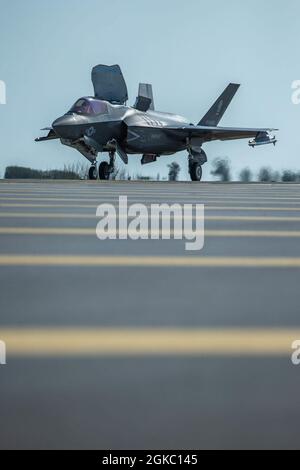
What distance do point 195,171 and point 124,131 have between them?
1.65 metres

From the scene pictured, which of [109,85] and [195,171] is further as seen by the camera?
[109,85]

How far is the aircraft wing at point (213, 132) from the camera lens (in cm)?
1358

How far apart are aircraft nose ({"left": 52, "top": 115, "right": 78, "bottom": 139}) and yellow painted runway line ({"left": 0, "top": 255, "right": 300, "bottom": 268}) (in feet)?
32.1

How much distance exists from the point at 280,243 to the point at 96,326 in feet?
2.60

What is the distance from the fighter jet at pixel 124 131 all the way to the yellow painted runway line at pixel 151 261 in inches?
385

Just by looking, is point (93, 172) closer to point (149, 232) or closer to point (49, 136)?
point (49, 136)

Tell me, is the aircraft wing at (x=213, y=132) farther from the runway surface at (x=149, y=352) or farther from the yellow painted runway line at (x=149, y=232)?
the runway surface at (x=149, y=352)

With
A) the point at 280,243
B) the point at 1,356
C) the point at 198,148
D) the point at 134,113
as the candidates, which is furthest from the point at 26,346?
the point at 198,148

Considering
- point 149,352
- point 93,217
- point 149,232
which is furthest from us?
point 93,217

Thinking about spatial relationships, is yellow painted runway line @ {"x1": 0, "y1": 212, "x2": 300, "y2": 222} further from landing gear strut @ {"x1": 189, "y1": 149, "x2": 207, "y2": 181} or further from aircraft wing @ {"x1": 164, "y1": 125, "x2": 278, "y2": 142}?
aircraft wing @ {"x1": 164, "y1": 125, "x2": 278, "y2": 142}

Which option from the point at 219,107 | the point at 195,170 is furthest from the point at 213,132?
the point at 219,107

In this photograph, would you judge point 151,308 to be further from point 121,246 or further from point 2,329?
point 121,246

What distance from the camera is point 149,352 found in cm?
55

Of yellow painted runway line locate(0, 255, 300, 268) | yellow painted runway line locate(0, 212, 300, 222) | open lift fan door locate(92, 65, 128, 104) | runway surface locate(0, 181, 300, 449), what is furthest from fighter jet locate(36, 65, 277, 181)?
runway surface locate(0, 181, 300, 449)
